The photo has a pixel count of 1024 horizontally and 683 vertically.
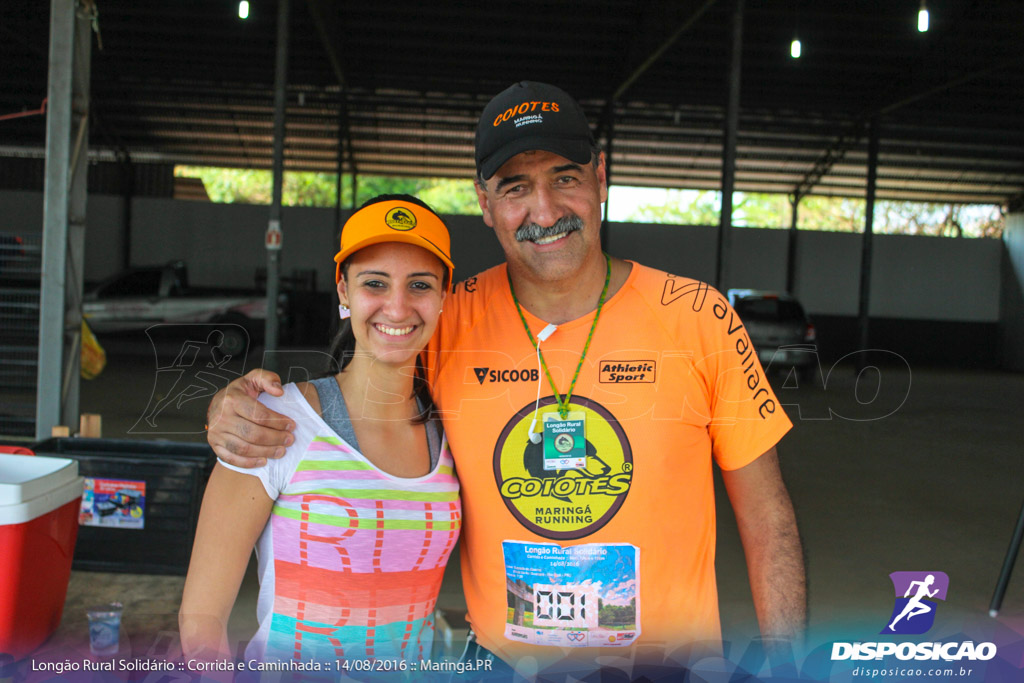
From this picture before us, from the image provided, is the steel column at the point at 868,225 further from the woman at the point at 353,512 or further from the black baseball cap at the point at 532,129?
the woman at the point at 353,512

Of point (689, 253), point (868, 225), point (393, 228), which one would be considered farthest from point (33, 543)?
point (689, 253)

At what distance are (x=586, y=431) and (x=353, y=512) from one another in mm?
474

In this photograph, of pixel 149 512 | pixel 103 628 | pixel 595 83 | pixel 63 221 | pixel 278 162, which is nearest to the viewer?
pixel 103 628

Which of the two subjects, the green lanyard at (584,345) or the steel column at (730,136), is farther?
the steel column at (730,136)

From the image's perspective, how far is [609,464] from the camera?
4.77 feet

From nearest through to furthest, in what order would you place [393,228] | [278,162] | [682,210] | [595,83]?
1. [393,228]
2. [278,162]
3. [595,83]
4. [682,210]

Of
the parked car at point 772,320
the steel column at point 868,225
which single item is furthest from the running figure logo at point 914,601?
the steel column at point 868,225

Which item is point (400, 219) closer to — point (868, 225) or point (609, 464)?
point (609, 464)

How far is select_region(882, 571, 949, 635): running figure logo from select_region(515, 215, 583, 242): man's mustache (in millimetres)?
846

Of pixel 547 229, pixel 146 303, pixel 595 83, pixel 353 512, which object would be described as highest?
pixel 595 83

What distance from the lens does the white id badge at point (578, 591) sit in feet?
4.70

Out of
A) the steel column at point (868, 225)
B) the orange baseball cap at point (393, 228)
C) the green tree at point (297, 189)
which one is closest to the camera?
the orange baseball cap at point (393, 228)

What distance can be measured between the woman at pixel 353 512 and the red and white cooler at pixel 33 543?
2.68 ft

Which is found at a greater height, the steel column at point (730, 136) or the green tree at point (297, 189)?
the green tree at point (297, 189)
